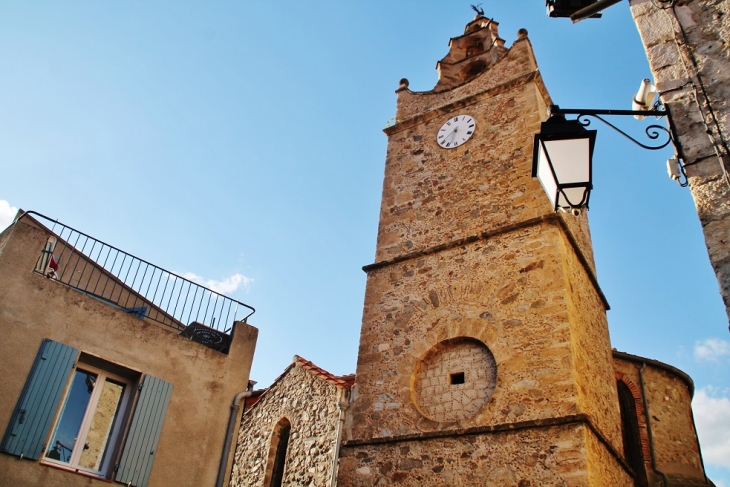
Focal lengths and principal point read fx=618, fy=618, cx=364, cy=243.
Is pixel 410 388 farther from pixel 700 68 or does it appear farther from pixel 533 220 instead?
pixel 700 68

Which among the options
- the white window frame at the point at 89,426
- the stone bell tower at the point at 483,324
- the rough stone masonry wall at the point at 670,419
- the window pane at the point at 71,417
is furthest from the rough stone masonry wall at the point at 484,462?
the window pane at the point at 71,417

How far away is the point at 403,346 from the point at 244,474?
466 centimetres

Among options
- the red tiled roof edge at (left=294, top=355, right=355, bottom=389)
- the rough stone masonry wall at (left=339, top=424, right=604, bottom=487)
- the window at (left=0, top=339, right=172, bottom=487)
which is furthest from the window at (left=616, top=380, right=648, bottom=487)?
the window at (left=0, top=339, right=172, bottom=487)

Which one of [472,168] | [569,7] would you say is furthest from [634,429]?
Result: [569,7]

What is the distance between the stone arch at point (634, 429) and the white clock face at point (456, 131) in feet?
17.7

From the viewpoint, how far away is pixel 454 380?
884 cm

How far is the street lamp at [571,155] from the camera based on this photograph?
159 inches

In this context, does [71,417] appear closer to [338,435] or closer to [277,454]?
[338,435]

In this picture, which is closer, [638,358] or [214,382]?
[214,382]

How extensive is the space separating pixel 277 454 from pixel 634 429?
21.8 feet

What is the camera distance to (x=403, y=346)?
9.52 m

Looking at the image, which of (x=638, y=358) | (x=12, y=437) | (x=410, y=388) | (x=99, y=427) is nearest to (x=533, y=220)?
(x=410, y=388)

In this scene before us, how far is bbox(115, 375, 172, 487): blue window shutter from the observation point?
6559 mm

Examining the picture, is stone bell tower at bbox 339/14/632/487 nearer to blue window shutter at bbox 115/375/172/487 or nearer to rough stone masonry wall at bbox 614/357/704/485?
rough stone masonry wall at bbox 614/357/704/485
